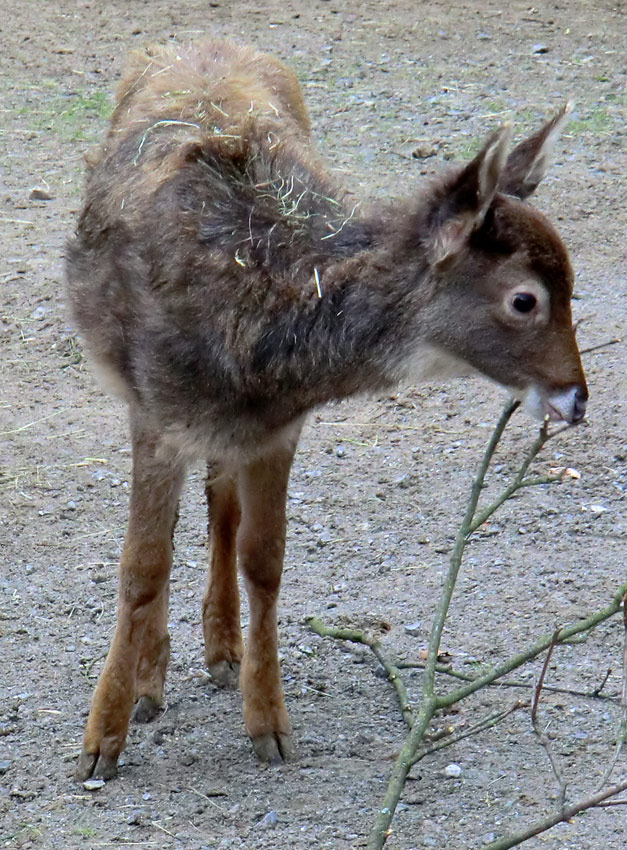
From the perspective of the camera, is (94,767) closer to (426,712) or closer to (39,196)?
Answer: (426,712)

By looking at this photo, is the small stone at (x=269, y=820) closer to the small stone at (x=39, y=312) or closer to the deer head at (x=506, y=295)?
the deer head at (x=506, y=295)

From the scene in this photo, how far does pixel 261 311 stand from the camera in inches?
173

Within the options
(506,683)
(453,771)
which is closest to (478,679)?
(453,771)

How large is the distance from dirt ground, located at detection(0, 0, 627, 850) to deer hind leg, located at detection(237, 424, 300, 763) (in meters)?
0.12

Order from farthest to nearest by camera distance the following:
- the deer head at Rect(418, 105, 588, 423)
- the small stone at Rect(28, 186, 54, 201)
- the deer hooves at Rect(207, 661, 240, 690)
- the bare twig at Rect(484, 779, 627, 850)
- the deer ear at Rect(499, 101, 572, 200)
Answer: the small stone at Rect(28, 186, 54, 201) < the deer hooves at Rect(207, 661, 240, 690) < the deer ear at Rect(499, 101, 572, 200) < the deer head at Rect(418, 105, 588, 423) < the bare twig at Rect(484, 779, 627, 850)

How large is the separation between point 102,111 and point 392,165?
2.82m

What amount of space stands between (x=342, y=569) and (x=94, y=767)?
1785 mm

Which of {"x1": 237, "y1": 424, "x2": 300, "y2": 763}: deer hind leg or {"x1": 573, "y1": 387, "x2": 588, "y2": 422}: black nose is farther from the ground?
{"x1": 573, "y1": 387, "x2": 588, "y2": 422}: black nose

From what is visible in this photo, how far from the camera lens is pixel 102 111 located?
37.2 feet

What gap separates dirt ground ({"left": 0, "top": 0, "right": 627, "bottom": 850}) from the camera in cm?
454

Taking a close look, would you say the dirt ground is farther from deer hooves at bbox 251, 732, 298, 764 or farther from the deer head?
the deer head

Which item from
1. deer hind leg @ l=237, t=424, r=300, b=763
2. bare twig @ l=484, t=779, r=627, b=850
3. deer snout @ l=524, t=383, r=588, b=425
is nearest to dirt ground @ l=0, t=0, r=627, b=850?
deer hind leg @ l=237, t=424, r=300, b=763

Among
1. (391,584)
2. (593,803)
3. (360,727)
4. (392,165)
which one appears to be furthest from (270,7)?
(593,803)

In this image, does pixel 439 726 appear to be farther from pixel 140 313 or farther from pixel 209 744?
pixel 140 313
